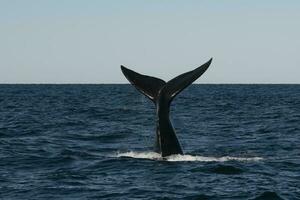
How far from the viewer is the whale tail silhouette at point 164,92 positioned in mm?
15641

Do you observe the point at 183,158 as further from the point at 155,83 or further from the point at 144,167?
the point at 155,83

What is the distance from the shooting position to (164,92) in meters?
15.9

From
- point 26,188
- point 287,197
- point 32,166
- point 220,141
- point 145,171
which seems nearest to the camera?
point 287,197

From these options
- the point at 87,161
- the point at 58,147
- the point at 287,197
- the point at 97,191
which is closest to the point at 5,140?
the point at 58,147

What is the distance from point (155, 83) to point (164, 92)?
14.7 inches

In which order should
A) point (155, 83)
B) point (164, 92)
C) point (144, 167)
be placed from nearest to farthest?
1. point (144, 167)
2. point (164, 92)
3. point (155, 83)

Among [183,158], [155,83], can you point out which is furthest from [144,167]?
[155,83]

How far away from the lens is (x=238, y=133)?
2645 centimetres

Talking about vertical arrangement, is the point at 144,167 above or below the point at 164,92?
below

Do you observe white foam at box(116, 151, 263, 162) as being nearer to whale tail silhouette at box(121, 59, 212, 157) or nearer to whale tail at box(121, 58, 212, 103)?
whale tail silhouette at box(121, 59, 212, 157)

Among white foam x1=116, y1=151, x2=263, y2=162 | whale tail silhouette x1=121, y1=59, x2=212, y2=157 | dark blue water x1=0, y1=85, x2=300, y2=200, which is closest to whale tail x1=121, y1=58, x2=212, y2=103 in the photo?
whale tail silhouette x1=121, y1=59, x2=212, y2=157

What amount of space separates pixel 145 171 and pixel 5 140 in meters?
9.57

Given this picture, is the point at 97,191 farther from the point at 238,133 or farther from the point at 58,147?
the point at 238,133

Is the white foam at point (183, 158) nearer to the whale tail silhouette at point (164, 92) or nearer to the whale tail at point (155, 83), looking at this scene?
the whale tail silhouette at point (164, 92)
